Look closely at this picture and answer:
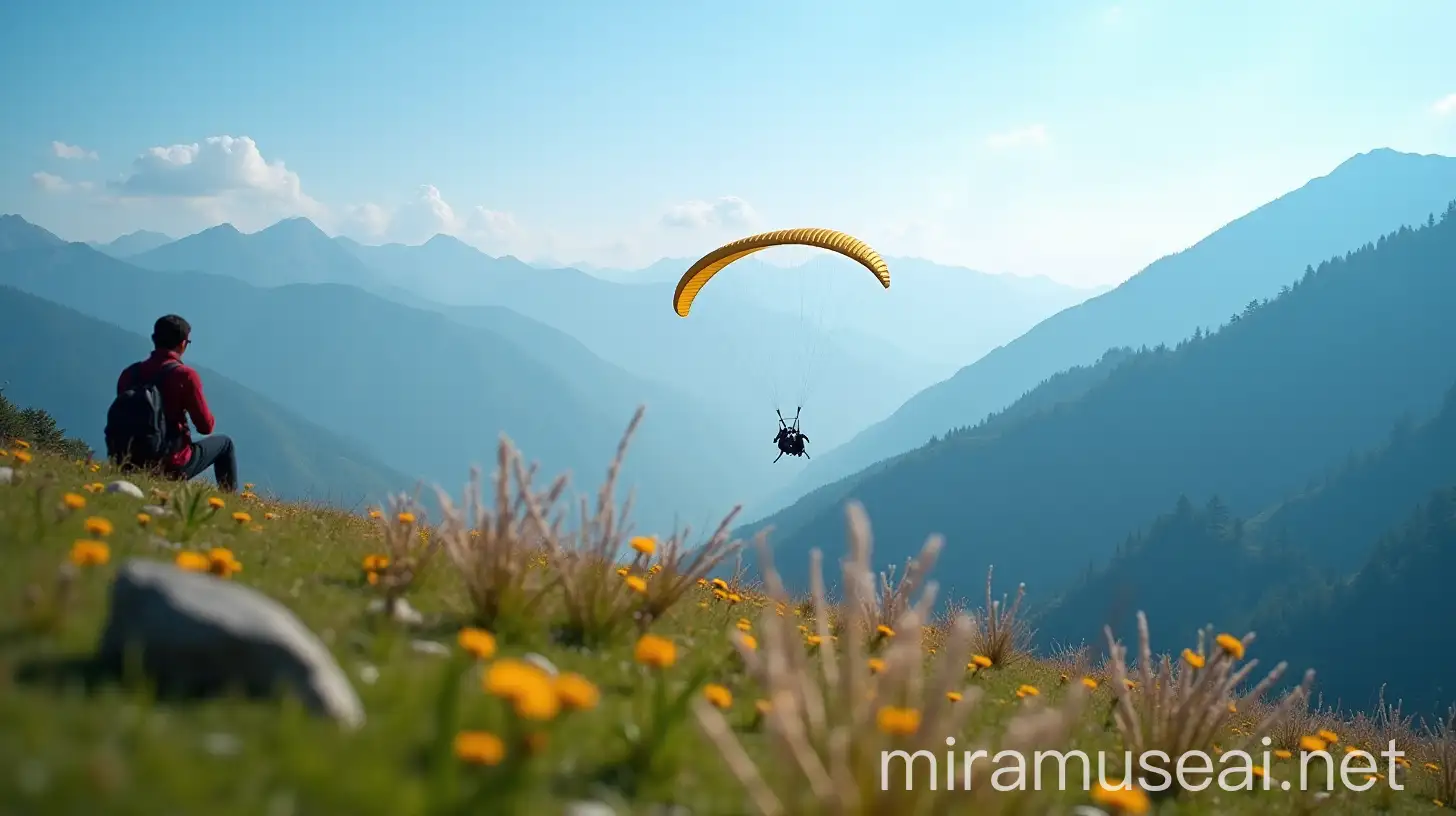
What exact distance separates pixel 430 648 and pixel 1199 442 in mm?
213114

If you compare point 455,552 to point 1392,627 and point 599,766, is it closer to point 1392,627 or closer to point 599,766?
point 599,766

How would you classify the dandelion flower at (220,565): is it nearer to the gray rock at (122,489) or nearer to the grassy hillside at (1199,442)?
the gray rock at (122,489)

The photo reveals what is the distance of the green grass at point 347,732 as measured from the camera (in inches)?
76.7

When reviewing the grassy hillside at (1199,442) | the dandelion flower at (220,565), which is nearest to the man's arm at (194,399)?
the dandelion flower at (220,565)

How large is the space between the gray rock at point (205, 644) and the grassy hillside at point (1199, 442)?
17410 cm

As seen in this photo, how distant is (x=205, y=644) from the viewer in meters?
2.51

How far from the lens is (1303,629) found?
10988 centimetres

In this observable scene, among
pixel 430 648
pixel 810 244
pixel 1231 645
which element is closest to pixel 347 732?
pixel 430 648

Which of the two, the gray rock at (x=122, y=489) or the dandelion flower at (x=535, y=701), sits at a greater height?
the gray rock at (x=122, y=489)

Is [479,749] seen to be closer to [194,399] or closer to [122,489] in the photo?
[122,489]

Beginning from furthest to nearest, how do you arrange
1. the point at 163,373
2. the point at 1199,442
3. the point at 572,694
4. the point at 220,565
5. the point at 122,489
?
the point at 1199,442, the point at 163,373, the point at 122,489, the point at 220,565, the point at 572,694

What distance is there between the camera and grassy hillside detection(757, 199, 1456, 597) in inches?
6855

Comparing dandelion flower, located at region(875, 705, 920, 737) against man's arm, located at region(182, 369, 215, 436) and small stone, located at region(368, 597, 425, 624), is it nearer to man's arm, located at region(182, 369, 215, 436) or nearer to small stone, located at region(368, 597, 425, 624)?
small stone, located at region(368, 597, 425, 624)

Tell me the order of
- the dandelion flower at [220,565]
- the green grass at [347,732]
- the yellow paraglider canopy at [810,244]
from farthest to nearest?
the yellow paraglider canopy at [810,244], the dandelion flower at [220,565], the green grass at [347,732]
